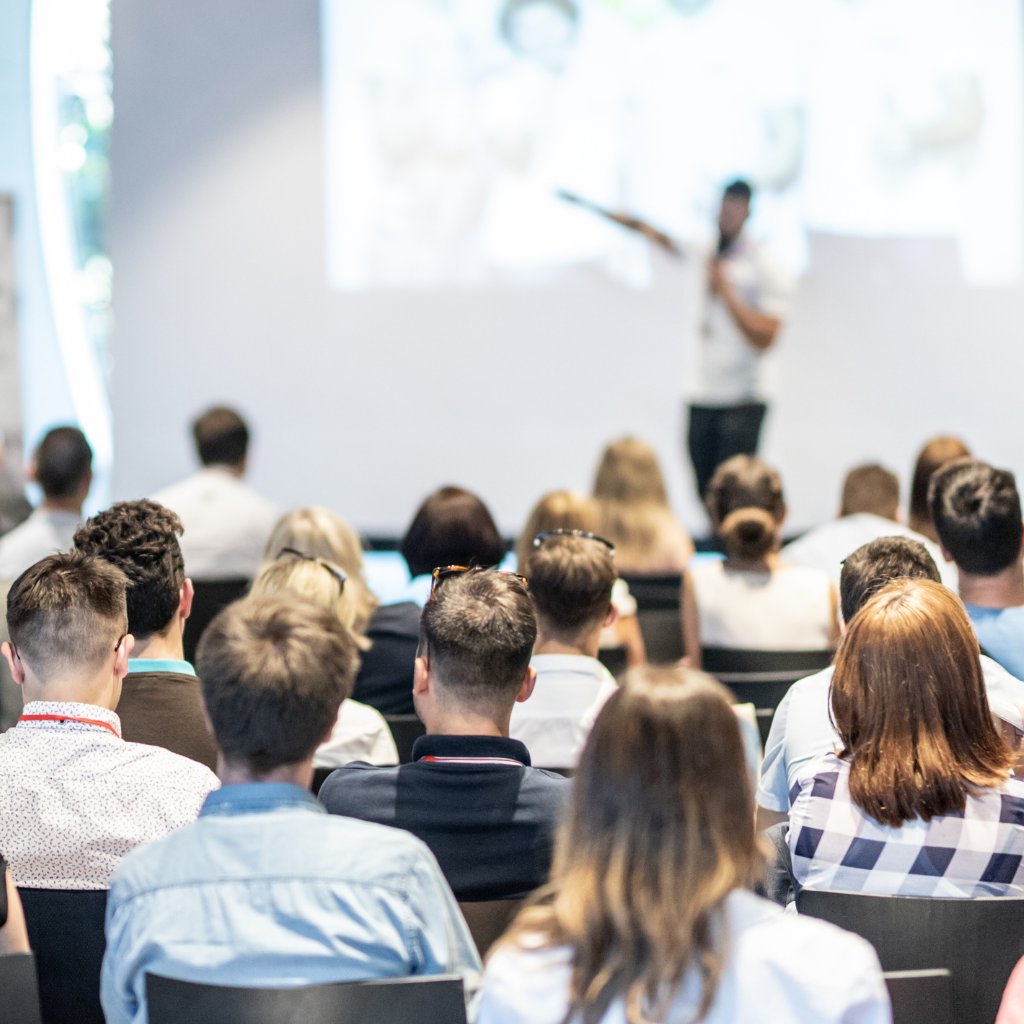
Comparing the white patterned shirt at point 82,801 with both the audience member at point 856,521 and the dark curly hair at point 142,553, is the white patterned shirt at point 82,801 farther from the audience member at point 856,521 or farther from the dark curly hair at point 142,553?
the audience member at point 856,521

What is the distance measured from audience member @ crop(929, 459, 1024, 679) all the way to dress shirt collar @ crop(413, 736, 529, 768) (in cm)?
128

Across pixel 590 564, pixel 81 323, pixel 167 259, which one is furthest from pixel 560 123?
pixel 590 564

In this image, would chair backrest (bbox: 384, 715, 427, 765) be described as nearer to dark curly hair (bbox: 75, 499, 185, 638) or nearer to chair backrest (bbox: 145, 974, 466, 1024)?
dark curly hair (bbox: 75, 499, 185, 638)

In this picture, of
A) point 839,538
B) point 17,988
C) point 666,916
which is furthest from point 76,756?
point 839,538

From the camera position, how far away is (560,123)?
6332 millimetres

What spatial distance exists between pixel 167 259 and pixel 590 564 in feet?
16.8

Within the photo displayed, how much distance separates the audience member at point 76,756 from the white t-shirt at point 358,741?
21.7 inches

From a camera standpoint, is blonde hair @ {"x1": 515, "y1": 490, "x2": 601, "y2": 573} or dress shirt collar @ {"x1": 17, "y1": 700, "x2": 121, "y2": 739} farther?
blonde hair @ {"x1": 515, "y1": 490, "x2": 601, "y2": 573}

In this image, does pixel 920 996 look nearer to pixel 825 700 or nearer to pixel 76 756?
pixel 825 700

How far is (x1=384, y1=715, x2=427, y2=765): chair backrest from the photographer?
95.1 inches

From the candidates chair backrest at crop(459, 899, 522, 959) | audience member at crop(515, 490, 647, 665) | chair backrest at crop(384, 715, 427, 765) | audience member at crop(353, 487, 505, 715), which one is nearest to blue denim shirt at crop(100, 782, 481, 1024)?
chair backrest at crop(459, 899, 522, 959)

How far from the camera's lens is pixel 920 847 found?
157 centimetres

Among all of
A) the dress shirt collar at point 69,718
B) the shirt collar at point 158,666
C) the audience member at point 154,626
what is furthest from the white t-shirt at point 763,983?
the shirt collar at point 158,666

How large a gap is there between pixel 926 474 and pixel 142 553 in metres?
2.36
